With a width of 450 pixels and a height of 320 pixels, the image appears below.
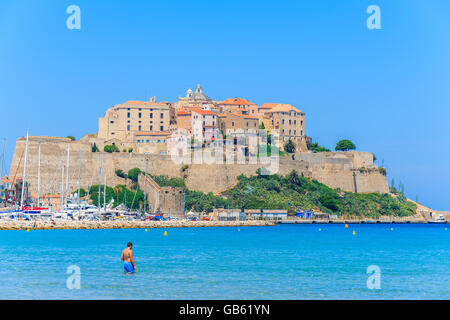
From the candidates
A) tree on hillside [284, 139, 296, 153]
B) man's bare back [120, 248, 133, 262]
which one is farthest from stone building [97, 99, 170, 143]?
man's bare back [120, 248, 133, 262]

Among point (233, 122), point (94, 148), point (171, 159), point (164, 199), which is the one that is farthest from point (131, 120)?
point (164, 199)

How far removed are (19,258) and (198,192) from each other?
36.3m

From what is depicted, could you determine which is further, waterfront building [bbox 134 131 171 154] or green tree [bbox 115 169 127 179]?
waterfront building [bbox 134 131 171 154]

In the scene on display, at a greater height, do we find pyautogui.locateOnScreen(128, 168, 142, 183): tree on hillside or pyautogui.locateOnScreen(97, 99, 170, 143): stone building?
pyautogui.locateOnScreen(97, 99, 170, 143): stone building

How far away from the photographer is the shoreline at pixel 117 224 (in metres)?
42.0

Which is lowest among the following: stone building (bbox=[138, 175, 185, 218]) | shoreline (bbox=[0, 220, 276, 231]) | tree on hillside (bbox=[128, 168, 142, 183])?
shoreline (bbox=[0, 220, 276, 231])

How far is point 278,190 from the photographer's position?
61969mm

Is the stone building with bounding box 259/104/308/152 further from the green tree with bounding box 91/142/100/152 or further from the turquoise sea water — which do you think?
the turquoise sea water

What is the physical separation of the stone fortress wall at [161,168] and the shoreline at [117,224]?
440 centimetres

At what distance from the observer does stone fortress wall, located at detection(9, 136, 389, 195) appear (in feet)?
182

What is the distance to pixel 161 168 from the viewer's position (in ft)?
193

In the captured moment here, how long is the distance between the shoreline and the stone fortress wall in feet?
14.4

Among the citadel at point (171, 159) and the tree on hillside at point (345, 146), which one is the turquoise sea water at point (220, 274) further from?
the tree on hillside at point (345, 146)

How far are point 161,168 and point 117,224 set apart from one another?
37.6 ft
